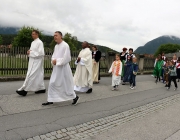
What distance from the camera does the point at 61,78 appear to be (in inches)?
246

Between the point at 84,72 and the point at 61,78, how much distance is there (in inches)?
84.8

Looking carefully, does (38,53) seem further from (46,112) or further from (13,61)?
(13,61)

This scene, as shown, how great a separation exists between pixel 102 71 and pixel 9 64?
266 inches

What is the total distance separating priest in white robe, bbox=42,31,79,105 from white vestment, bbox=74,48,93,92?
1881 millimetres

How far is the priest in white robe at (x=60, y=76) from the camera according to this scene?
20.2 feet

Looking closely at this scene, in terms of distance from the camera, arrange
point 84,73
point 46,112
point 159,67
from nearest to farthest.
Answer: point 46,112, point 84,73, point 159,67

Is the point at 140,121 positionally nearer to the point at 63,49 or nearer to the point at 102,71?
the point at 63,49

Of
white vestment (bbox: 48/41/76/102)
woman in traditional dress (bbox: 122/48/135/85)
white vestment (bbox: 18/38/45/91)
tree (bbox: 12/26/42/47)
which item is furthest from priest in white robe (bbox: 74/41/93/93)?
tree (bbox: 12/26/42/47)

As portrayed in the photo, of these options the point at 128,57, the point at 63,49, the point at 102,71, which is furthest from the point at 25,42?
the point at 63,49

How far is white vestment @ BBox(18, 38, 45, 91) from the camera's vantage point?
707cm

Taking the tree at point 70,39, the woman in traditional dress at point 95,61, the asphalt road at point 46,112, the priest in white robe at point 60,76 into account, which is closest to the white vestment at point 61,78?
the priest in white robe at point 60,76

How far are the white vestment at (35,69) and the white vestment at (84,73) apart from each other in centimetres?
158

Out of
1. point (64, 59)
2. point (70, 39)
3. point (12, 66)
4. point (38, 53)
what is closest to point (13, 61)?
point (12, 66)

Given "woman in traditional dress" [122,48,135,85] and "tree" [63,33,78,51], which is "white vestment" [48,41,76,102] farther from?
"tree" [63,33,78,51]
